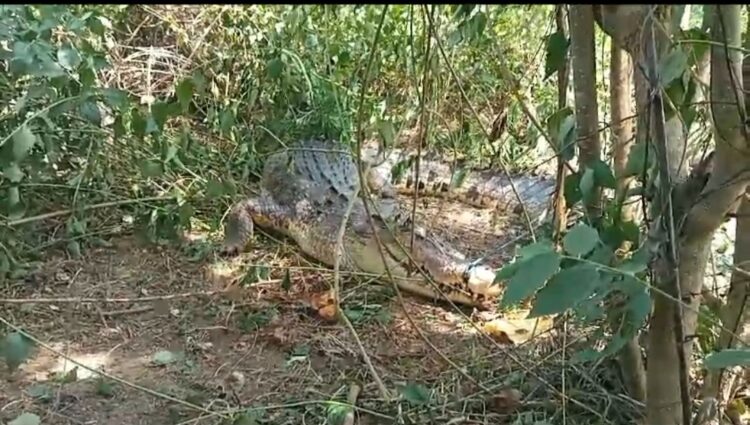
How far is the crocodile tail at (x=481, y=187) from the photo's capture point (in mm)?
3297

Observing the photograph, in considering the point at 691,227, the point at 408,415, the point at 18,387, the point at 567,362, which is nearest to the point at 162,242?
the point at 18,387

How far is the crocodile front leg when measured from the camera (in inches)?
120

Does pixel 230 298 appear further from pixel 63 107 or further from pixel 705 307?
pixel 705 307

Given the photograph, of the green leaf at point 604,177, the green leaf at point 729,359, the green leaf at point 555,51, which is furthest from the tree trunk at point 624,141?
the green leaf at point 729,359

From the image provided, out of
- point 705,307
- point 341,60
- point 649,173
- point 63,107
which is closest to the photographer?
point 649,173

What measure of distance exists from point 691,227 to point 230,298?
152 centimetres

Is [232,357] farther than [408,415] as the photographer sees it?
Yes

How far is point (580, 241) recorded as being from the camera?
931mm

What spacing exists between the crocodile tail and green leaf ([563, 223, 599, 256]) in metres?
2.24

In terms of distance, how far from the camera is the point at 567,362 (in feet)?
6.26

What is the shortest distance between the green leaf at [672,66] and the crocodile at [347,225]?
3.96ft

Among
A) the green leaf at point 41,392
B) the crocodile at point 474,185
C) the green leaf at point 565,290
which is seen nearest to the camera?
the green leaf at point 565,290

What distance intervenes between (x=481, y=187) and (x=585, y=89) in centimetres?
185

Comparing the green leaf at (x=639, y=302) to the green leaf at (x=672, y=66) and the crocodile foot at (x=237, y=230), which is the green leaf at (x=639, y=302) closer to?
the green leaf at (x=672, y=66)
